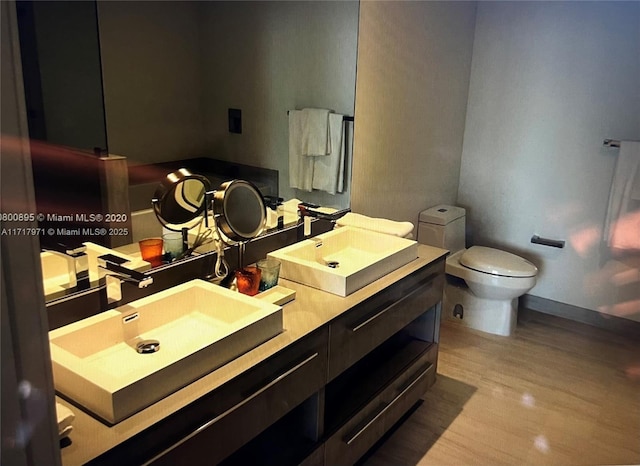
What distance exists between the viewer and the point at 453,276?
11.4 feet

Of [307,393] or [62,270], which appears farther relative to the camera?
[307,393]

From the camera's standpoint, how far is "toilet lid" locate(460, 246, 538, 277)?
10.4 ft

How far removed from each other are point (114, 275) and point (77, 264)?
4.3 inches

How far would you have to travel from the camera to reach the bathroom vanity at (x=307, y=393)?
127 cm

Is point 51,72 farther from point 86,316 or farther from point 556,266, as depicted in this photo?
point 556,266

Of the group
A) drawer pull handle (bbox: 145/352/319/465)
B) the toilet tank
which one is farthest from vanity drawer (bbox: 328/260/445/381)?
the toilet tank

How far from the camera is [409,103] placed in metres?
3.06

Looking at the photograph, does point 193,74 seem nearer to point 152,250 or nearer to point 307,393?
point 152,250

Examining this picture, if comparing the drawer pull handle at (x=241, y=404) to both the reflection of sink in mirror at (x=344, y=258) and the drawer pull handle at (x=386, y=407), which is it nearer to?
the reflection of sink in mirror at (x=344, y=258)

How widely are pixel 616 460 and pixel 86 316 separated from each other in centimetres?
215

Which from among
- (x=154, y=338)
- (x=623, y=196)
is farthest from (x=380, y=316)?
(x=623, y=196)

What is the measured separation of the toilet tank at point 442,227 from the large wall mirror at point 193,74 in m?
0.81

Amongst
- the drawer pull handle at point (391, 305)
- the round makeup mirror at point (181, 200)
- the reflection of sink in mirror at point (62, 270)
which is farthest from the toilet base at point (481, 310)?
the reflection of sink in mirror at point (62, 270)

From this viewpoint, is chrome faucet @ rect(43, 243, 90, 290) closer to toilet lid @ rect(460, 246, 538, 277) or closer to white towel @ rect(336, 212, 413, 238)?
white towel @ rect(336, 212, 413, 238)
